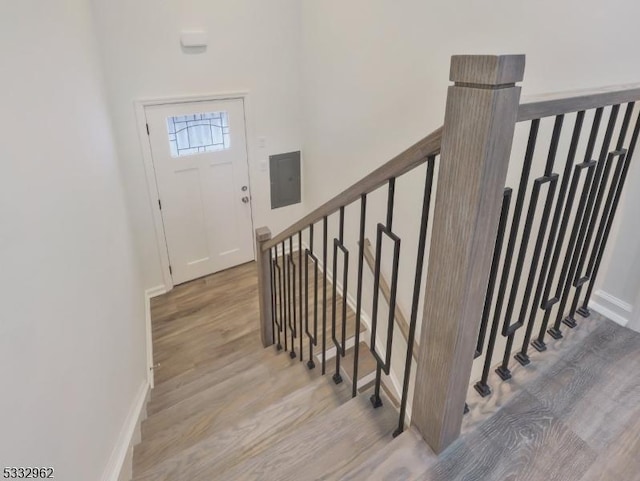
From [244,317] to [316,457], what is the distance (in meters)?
2.60

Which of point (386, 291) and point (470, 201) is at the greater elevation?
point (470, 201)

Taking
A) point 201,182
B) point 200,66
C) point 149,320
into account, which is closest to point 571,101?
point 200,66

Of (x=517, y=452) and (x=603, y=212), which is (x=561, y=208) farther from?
(x=517, y=452)

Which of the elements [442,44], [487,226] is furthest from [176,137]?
[487,226]

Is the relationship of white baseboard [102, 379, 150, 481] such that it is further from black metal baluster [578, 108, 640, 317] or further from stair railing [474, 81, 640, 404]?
black metal baluster [578, 108, 640, 317]

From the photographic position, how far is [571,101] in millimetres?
899

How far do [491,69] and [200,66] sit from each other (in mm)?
3546

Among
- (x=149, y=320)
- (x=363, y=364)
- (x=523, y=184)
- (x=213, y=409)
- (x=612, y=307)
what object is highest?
(x=523, y=184)

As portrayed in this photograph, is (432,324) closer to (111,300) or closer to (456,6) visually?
(111,300)

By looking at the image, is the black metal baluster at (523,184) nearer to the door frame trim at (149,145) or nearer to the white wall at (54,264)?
the white wall at (54,264)

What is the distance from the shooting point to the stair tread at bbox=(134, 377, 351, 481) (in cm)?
174

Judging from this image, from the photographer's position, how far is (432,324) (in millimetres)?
1012

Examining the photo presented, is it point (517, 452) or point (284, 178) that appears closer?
point (517, 452)

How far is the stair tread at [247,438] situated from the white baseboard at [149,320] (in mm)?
1137
